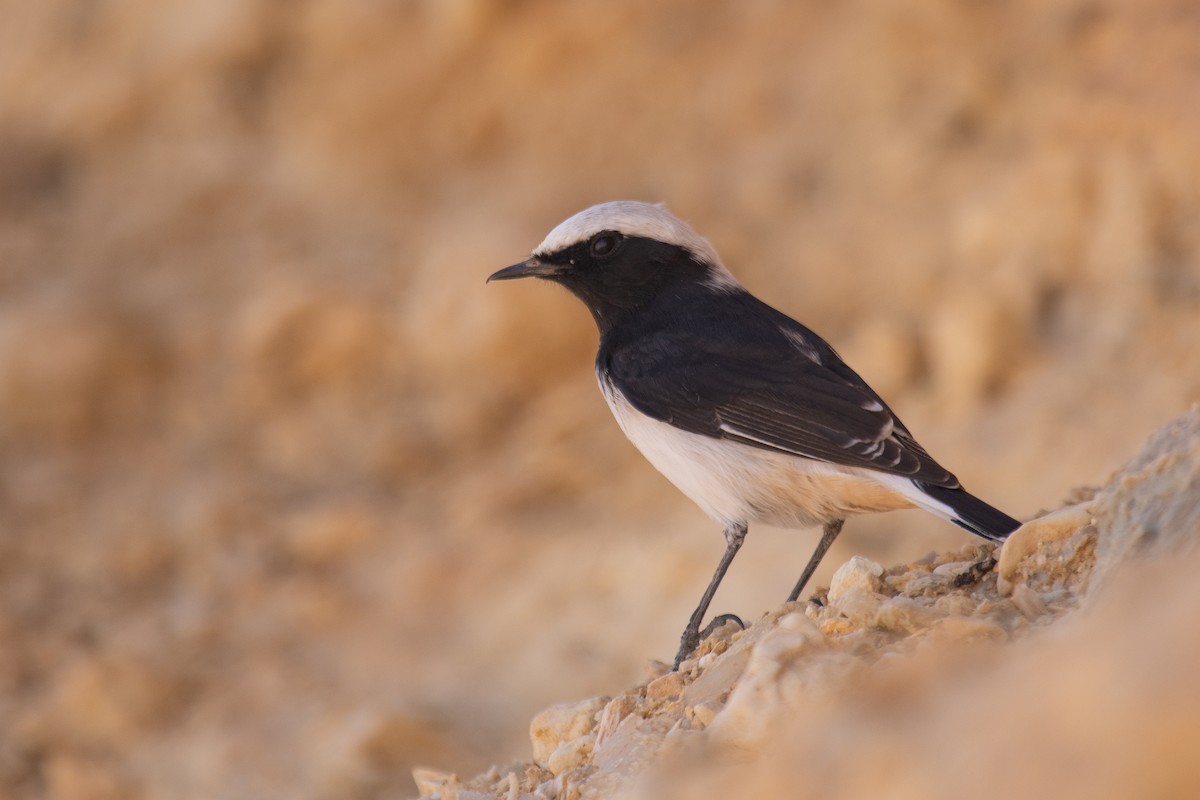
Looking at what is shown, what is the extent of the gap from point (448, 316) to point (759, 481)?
250 inches

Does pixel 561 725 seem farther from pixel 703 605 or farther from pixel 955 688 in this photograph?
pixel 955 688

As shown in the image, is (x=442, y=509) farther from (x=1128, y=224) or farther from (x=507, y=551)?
(x=1128, y=224)

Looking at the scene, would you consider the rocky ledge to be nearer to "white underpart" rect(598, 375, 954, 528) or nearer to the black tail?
the black tail

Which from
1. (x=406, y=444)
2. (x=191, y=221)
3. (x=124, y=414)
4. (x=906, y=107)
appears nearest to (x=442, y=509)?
(x=406, y=444)

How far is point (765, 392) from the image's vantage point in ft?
17.9

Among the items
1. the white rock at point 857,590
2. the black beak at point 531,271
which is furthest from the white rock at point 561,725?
the black beak at point 531,271

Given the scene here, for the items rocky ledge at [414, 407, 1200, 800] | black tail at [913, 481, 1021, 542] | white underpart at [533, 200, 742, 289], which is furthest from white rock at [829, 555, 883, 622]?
white underpart at [533, 200, 742, 289]

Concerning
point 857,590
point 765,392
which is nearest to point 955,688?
point 857,590

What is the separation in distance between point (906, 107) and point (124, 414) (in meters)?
6.99

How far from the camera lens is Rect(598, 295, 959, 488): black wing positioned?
5.12 meters

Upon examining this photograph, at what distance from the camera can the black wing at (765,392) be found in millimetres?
5117

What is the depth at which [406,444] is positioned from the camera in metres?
11.1

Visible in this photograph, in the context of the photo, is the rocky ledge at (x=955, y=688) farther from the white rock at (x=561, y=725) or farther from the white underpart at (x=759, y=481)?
the white underpart at (x=759, y=481)

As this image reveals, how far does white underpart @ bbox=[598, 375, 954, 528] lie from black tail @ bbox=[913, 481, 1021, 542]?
0.63 feet
